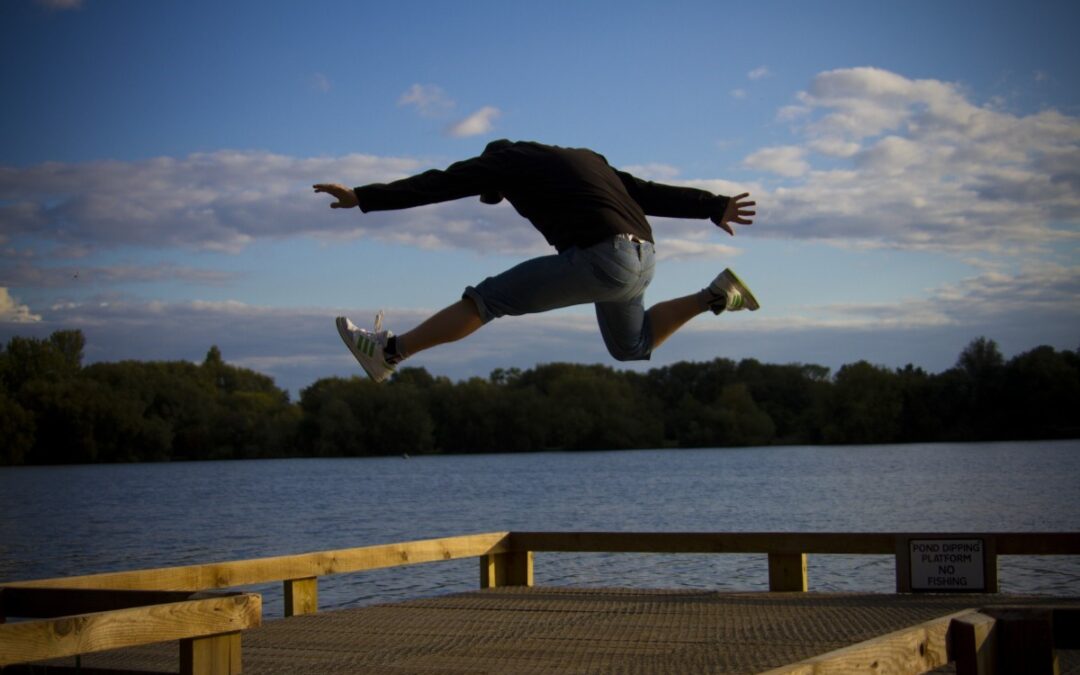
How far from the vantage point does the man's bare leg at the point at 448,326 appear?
501cm

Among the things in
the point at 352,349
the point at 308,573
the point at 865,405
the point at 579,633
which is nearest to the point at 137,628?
the point at 352,349

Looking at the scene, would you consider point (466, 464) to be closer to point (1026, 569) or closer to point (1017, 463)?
point (1017, 463)

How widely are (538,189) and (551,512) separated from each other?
41.3 metres

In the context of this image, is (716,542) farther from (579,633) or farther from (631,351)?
(631,351)

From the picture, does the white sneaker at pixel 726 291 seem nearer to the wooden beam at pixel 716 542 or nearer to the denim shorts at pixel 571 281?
the denim shorts at pixel 571 281

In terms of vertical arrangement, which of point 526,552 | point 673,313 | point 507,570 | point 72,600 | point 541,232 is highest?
point 541,232

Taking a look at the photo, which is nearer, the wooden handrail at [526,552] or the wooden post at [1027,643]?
the wooden post at [1027,643]

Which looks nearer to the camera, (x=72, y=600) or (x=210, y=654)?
(x=210, y=654)

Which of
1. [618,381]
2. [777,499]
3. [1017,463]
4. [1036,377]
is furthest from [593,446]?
[777,499]

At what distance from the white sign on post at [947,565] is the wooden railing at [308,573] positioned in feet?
0.14

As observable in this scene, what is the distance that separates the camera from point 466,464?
106 meters

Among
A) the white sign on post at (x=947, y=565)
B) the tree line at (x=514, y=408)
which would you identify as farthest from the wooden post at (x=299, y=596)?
the tree line at (x=514, y=408)

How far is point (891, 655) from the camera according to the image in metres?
3.42

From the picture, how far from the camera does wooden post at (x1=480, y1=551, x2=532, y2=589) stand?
9.20 m
